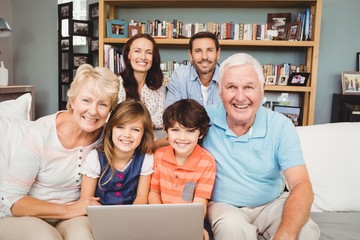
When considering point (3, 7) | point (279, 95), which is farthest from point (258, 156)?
point (3, 7)

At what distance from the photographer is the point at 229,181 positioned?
4.75ft

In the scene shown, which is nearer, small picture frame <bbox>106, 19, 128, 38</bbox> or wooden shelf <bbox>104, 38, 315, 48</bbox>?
wooden shelf <bbox>104, 38, 315, 48</bbox>

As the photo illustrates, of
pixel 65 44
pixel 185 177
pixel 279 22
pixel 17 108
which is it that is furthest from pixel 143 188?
pixel 65 44

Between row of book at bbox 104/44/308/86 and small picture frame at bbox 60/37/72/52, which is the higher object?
small picture frame at bbox 60/37/72/52

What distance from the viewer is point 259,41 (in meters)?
3.49

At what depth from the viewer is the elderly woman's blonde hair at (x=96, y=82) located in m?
1.32

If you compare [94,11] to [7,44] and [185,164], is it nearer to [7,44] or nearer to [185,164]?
[7,44]

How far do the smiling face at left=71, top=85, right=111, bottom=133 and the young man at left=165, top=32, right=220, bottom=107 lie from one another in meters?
1.16

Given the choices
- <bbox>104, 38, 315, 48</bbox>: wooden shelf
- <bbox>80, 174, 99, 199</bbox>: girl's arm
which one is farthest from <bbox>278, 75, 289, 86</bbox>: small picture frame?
<bbox>80, 174, 99, 199</bbox>: girl's arm

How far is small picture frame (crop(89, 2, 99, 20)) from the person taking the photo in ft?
13.2

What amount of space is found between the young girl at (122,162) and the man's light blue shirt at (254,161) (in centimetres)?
31

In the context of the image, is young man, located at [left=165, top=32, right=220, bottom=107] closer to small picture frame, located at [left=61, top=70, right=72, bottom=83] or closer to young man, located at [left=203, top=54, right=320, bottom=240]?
young man, located at [left=203, top=54, right=320, bottom=240]

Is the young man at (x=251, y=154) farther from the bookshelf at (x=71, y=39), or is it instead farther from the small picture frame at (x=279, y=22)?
the bookshelf at (x=71, y=39)

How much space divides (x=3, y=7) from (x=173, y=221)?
14.4 feet
